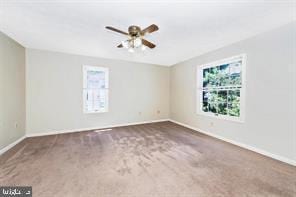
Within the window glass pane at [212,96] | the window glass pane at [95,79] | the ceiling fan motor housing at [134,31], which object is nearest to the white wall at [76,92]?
the window glass pane at [95,79]

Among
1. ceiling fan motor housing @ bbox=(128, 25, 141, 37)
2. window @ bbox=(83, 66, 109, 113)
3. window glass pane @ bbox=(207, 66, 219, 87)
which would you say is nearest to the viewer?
ceiling fan motor housing @ bbox=(128, 25, 141, 37)

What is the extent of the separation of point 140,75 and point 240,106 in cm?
342

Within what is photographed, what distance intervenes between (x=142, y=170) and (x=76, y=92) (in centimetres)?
326

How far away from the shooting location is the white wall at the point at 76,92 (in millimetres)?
3744

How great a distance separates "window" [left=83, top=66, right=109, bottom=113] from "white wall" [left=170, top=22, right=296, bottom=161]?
363cm

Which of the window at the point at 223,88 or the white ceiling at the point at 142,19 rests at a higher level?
the white ceiling at the point at 142,19

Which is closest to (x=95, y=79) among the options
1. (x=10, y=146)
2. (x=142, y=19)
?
(x=10, y=146)

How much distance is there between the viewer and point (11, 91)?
2982 mm

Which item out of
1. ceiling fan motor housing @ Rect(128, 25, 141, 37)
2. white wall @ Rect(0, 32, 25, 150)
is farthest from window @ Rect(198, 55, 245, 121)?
white wall @ Rect(0, 32, 25, 150)

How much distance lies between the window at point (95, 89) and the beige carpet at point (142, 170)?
1.38m

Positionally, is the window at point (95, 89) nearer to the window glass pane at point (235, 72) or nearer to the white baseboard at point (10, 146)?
the white baseboard at point (10, 146)

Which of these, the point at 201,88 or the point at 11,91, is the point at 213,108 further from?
the point at 11,91

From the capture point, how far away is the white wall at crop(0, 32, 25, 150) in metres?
2.72

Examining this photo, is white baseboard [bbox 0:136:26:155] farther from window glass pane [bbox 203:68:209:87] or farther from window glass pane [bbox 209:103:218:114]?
window glass pane [bbox 203:68:209:87]
